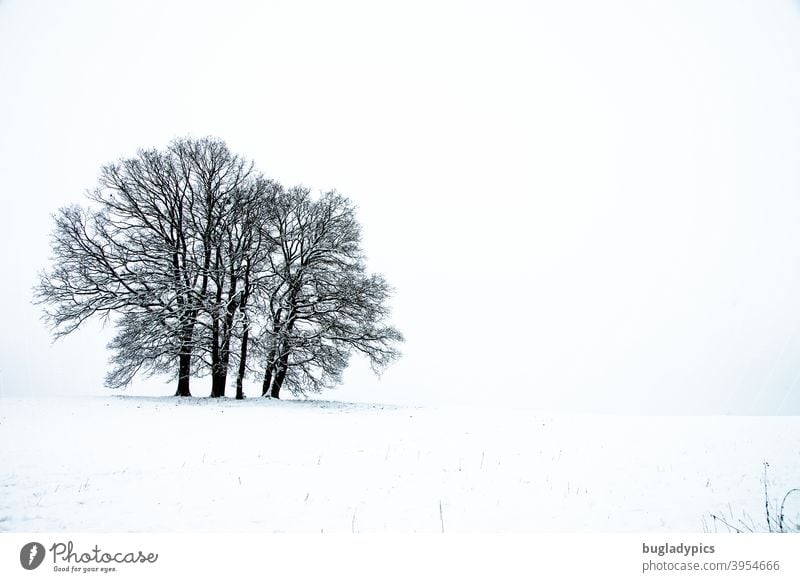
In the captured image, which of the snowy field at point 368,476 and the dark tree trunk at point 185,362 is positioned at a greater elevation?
the dark tree trunk at point 185,362

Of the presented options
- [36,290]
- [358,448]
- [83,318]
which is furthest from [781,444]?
[36,290]

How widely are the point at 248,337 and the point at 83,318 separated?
6389 mm

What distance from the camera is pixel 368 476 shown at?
19.1ft

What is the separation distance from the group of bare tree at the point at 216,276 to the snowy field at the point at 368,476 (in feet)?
18.9

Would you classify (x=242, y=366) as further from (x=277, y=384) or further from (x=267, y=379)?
(x=277, y=384)

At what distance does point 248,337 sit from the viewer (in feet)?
54.2

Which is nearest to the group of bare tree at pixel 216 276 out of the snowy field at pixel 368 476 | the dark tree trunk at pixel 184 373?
the dark tree trunk at pixel 184 373

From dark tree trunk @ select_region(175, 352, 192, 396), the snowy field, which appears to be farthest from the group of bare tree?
the snowy field

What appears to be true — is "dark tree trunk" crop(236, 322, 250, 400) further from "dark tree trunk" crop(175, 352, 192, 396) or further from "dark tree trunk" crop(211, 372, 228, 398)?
"dark tree trunk" crop(175, 352, 192, 396)

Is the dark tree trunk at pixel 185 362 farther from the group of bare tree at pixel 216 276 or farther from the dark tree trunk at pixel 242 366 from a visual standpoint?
the dark tree trunk at pixel 242 366

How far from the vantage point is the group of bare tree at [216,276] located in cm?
1525

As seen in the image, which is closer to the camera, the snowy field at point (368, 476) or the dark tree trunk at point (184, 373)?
the snowy field at point (368, 476)

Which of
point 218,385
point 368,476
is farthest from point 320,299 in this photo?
point 368,476

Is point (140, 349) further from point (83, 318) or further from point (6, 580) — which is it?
point (6, 580)
